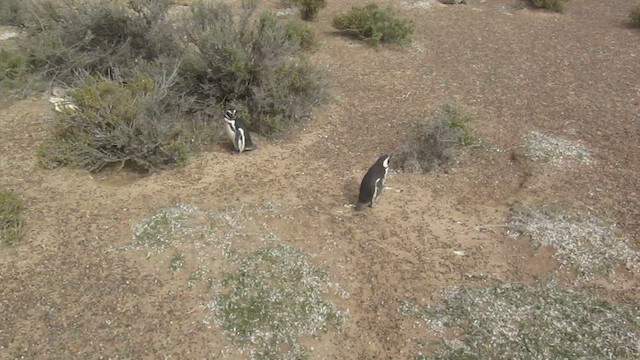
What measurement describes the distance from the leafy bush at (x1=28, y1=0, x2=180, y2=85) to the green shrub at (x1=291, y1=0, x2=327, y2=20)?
12.1 feet

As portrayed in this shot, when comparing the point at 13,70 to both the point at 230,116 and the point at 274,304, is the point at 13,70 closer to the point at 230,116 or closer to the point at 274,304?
the point at 230,116

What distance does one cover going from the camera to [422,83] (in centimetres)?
981

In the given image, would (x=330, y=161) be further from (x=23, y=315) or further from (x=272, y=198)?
(x=23, y=315)

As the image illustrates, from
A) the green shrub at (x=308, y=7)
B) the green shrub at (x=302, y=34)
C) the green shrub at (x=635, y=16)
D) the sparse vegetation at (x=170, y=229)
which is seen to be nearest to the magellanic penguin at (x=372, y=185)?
the sparse vegetation at (x=170, y=229)

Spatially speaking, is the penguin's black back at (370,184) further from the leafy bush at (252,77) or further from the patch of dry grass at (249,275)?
the leafy bush at (252,77)

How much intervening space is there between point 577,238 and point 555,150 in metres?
2.13

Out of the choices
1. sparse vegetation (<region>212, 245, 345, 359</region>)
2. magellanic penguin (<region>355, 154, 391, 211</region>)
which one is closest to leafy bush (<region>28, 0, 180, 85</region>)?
magellanic penguin (<region>355, 154, 391, 211</region>)

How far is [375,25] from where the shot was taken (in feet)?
36.6

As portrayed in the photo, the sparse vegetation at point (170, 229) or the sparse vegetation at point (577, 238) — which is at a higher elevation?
the sparse vegetation at point (577, 238)

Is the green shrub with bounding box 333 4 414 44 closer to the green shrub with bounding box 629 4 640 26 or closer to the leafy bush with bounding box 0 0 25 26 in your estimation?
the green shrub with bounding box 629 4 640 26

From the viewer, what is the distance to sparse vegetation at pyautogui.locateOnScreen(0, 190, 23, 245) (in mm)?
5766

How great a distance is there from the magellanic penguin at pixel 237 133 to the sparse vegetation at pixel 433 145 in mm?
2155

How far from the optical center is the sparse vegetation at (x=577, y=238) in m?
5.70

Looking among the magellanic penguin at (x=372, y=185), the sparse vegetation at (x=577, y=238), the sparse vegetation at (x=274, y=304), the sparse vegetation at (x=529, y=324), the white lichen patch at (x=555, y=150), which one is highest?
the magellanic penguin at (x=372, y=185)
